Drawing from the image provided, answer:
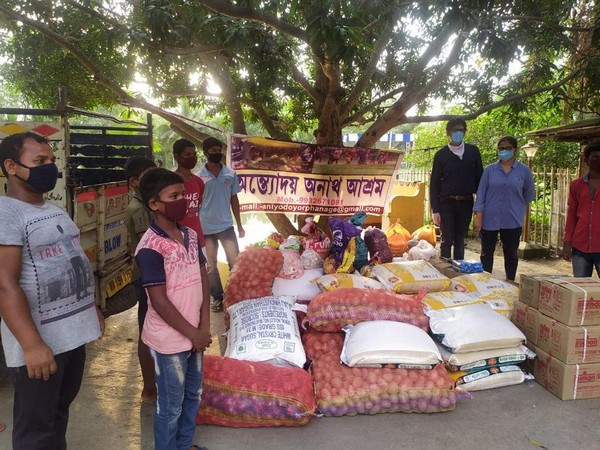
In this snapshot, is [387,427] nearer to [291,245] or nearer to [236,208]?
[291,245]

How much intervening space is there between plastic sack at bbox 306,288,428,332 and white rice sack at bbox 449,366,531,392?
1.39 feet

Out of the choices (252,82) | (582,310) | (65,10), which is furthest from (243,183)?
(65,10)

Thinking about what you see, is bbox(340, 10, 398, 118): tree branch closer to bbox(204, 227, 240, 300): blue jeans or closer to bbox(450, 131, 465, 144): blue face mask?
bbox(450, 131, 465, 144): blue face mask

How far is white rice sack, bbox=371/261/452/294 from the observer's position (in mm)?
3877

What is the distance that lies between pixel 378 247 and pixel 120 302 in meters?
2.43

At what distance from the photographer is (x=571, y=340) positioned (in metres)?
2.98

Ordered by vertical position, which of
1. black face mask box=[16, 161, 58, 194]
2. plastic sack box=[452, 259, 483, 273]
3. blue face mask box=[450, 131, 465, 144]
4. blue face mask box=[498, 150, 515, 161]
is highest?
blue face mask box=[450, 131, 465, 144]

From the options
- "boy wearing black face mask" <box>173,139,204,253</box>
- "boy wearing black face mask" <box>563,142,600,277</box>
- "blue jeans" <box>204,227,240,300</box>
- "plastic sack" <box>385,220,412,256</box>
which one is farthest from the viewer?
"plastic sack" <box>385,220,412,256</box>

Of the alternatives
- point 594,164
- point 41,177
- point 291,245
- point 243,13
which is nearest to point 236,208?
point 291,245

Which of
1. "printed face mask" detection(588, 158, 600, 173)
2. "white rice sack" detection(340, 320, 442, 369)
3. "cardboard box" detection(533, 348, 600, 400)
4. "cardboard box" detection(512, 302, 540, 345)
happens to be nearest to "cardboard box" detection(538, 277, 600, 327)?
"cardboard box" detection(512, 302, 540, 345)

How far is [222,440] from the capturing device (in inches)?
102

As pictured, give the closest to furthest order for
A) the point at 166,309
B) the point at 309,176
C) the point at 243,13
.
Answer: the point at 166,309
the point at 243,13
the point at 309,176

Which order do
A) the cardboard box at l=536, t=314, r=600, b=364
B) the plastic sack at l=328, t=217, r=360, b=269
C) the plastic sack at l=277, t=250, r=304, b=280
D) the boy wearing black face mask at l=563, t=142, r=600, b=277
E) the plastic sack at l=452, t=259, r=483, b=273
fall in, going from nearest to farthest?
the cardboard box at l=536, t=314, r=600, b=364, the boy wearing black face mask at l=563, t=142, r=600, b=277, the plastic sack at l=277, t=250, r=304, b=280, the plastic sack at l=328, t=217, r=360, b=269, the plastic sack at l=452, t=259, r=483, b=273

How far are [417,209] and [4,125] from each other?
708 cm
